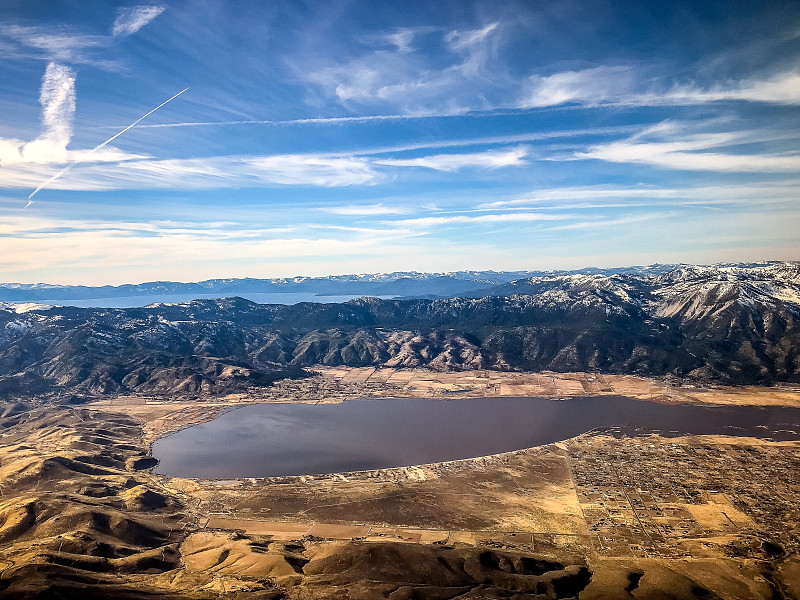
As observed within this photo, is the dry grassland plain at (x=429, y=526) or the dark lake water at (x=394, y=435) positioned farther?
the dark lake water at (x=394, y=435)

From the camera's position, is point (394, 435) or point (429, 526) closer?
point (429, 526)

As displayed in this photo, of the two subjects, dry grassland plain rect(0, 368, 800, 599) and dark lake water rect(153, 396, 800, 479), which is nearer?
dry grassland plain rect(0, 368, 800, 599)

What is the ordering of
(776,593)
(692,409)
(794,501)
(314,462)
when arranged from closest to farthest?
(776,593) < (794,501) < (314,462) < (692,409)

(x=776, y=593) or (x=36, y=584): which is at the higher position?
(x=36, y=584)

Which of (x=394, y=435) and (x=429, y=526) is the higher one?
(x=394, y=435)

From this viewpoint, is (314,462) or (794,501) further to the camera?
(314,462)

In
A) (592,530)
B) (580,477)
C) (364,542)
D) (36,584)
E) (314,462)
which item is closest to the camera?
(36,584)

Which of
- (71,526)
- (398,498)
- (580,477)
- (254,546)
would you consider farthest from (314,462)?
(580,477)

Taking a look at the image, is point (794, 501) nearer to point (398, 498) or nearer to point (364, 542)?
point (398, 498)
